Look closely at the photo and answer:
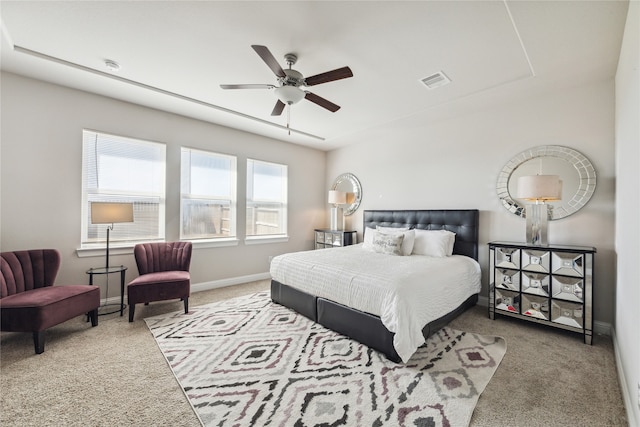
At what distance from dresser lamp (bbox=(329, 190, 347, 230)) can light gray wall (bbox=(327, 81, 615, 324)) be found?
40 cm

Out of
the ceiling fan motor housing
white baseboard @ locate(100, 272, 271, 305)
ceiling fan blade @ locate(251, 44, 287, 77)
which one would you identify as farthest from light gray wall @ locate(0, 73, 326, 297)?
ceiling fan blade @ locate(251, 44, 287, 77)

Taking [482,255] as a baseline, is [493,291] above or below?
below

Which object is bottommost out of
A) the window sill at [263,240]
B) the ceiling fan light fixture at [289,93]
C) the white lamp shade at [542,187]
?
the window sill at [263,240]

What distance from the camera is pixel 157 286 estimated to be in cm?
307

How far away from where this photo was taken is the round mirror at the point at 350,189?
211 inches

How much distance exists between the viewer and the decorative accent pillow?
354cm

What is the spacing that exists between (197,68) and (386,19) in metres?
1.97


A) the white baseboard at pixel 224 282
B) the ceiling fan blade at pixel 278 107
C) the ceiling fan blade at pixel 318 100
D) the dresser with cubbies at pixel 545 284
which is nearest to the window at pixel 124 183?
the white baseboard at pixel 224 282

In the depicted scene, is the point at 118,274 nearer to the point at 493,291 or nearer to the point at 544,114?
the point at 493,291

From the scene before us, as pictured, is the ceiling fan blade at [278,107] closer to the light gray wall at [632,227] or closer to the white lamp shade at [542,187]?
the light gray wall at [632,227]

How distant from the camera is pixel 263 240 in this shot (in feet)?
16.4

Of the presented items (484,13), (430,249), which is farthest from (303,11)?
(430,249)

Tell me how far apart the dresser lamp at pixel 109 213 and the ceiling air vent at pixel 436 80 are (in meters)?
3.79

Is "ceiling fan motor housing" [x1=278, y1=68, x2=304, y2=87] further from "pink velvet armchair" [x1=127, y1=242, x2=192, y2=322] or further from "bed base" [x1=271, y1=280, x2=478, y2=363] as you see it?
"pink velvet armchair" [x1=127, y1=242, x2=192, y2=322]
